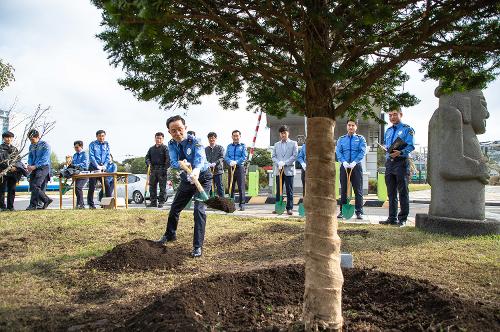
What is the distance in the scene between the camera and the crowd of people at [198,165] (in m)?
6.04

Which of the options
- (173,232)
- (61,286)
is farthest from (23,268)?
(173,232)

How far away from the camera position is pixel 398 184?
318 inches

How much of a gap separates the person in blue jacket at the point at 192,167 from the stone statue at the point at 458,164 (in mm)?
3877

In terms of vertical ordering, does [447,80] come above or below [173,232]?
above

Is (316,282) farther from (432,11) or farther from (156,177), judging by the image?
(156,177)

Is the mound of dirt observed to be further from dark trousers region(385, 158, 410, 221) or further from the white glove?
dark trousers region(385, 158, 410, 221)

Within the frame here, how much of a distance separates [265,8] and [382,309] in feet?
8.03

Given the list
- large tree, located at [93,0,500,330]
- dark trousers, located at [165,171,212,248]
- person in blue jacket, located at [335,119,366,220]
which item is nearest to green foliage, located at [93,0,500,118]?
large tree, located at [93,0,500,330]

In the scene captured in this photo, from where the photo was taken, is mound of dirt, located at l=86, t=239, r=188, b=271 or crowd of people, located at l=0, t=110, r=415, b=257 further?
crowd of people, located at l=0, t=110, r=415, b=257

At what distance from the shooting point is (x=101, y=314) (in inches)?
137

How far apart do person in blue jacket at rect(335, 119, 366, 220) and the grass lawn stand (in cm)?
194

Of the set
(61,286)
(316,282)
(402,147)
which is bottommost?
(61,286)

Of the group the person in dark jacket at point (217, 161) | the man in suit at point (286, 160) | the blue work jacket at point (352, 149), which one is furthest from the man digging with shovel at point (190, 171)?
the person in dark jacket at point (217, 161)

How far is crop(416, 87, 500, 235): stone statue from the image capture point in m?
6.81
